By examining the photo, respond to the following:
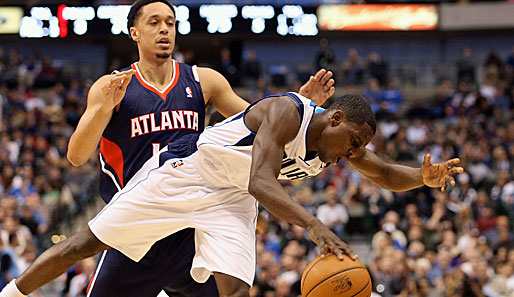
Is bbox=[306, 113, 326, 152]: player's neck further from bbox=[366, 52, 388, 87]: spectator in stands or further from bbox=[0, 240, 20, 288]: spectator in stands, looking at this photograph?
bbox=[366, 52, 388, 87]: spectator in stands

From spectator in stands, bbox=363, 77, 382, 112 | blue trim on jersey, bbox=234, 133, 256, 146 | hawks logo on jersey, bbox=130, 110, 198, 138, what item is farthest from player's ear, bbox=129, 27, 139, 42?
spectator in stands, bbox=363, 77, 382, 112

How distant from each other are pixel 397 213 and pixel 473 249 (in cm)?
211

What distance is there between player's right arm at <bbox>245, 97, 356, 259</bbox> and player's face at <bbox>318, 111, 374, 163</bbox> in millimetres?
201

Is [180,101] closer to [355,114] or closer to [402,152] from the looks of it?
[355,114]

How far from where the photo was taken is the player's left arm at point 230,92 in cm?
551

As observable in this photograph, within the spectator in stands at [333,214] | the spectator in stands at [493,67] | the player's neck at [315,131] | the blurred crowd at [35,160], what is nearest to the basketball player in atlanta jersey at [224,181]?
the player's neck at [315,131]

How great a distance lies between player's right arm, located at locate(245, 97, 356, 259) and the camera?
3.90m

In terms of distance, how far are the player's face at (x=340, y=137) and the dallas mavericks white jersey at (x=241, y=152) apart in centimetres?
13

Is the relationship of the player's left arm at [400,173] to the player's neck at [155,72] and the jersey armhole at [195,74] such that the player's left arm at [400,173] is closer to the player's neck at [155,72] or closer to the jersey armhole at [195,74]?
the jersey armhole at [195,74]

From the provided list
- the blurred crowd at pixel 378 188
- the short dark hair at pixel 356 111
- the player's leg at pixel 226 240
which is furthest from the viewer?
the blurred crowd at pixel 378 188

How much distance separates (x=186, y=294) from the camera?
16.9 feet

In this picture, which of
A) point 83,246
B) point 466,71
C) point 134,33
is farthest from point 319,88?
point 466,71

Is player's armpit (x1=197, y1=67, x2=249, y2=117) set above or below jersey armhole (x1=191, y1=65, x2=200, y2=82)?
below

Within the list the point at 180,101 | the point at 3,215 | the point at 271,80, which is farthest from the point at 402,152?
the point at 180,101
